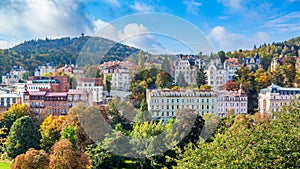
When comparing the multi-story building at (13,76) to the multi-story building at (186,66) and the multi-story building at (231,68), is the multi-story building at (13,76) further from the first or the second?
the multi-story building at (186,66)

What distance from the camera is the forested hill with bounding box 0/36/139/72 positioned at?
355 inches

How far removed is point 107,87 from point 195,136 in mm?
4998

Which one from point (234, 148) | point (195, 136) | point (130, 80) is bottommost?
point (195, 136)

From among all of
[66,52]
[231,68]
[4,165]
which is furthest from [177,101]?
[66,52]

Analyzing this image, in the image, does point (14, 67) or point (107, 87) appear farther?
point (14, 67)

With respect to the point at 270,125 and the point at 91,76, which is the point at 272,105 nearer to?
the point at 91,76

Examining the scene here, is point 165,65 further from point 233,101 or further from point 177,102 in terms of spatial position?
point 233,101

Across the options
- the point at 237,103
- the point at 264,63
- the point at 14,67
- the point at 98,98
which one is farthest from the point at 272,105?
the point at 14,67

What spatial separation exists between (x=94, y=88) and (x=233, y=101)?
7.96 metres

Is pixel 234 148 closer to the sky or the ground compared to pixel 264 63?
closer to the ground

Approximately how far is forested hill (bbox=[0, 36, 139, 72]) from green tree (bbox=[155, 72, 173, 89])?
215 cm

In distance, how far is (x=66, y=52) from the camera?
37.3m

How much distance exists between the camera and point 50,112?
1645 centimetres

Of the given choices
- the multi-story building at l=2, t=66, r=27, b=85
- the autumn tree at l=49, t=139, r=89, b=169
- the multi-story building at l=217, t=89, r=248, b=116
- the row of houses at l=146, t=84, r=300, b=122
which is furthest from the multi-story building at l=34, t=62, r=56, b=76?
the autumn tree at l=49, t=139, r=89, b=169
